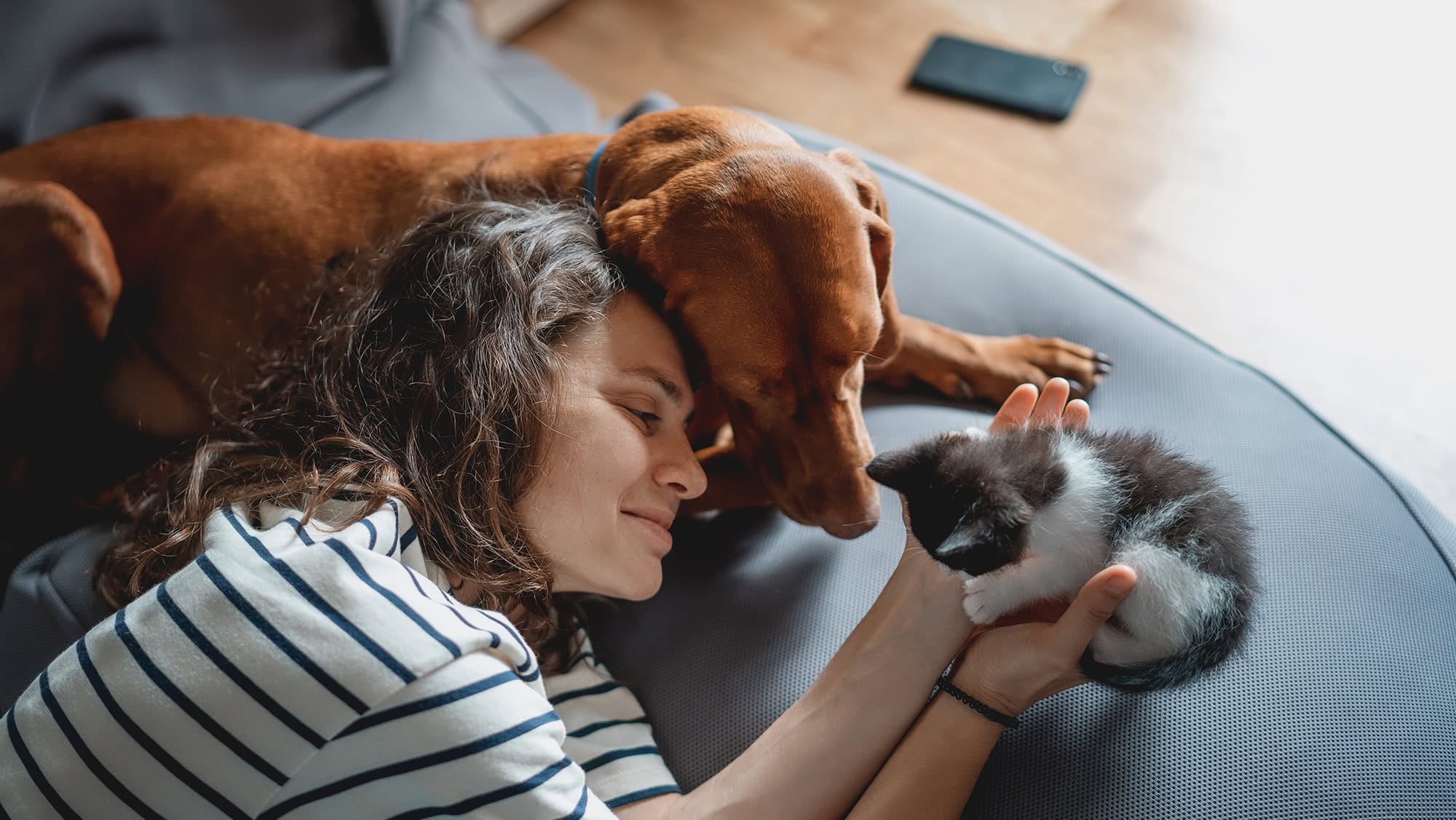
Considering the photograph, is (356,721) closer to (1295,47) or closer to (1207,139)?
(1207,139)

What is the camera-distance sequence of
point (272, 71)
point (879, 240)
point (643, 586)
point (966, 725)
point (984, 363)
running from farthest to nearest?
point (272, 71) → point (984, 363) → point (879, 240) → point (643, 586) → point (966, 725)

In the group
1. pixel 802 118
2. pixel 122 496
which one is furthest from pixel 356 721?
pixel 802 118

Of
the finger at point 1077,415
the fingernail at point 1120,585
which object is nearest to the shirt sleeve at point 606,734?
the fingernail at point 1120,585

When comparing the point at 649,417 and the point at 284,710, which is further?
the point at 649,417

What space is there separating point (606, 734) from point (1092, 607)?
825 millimetres

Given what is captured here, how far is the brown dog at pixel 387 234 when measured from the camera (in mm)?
1660

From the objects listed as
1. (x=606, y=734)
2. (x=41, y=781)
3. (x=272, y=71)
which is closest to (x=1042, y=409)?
(x=606, y=734)

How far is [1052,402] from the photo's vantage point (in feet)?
5.35

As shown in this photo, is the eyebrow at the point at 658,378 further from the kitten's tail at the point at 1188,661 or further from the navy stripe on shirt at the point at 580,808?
the kitten's tail at the point at 1188,661

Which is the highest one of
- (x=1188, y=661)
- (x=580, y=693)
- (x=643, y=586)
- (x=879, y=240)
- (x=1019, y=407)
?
(x=879, y=240)

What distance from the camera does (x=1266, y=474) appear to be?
6.03 feet

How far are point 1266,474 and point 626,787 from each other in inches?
51.2

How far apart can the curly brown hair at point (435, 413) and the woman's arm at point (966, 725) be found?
63cm

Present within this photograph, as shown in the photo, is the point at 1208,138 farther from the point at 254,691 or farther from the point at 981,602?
the point at 254,691
